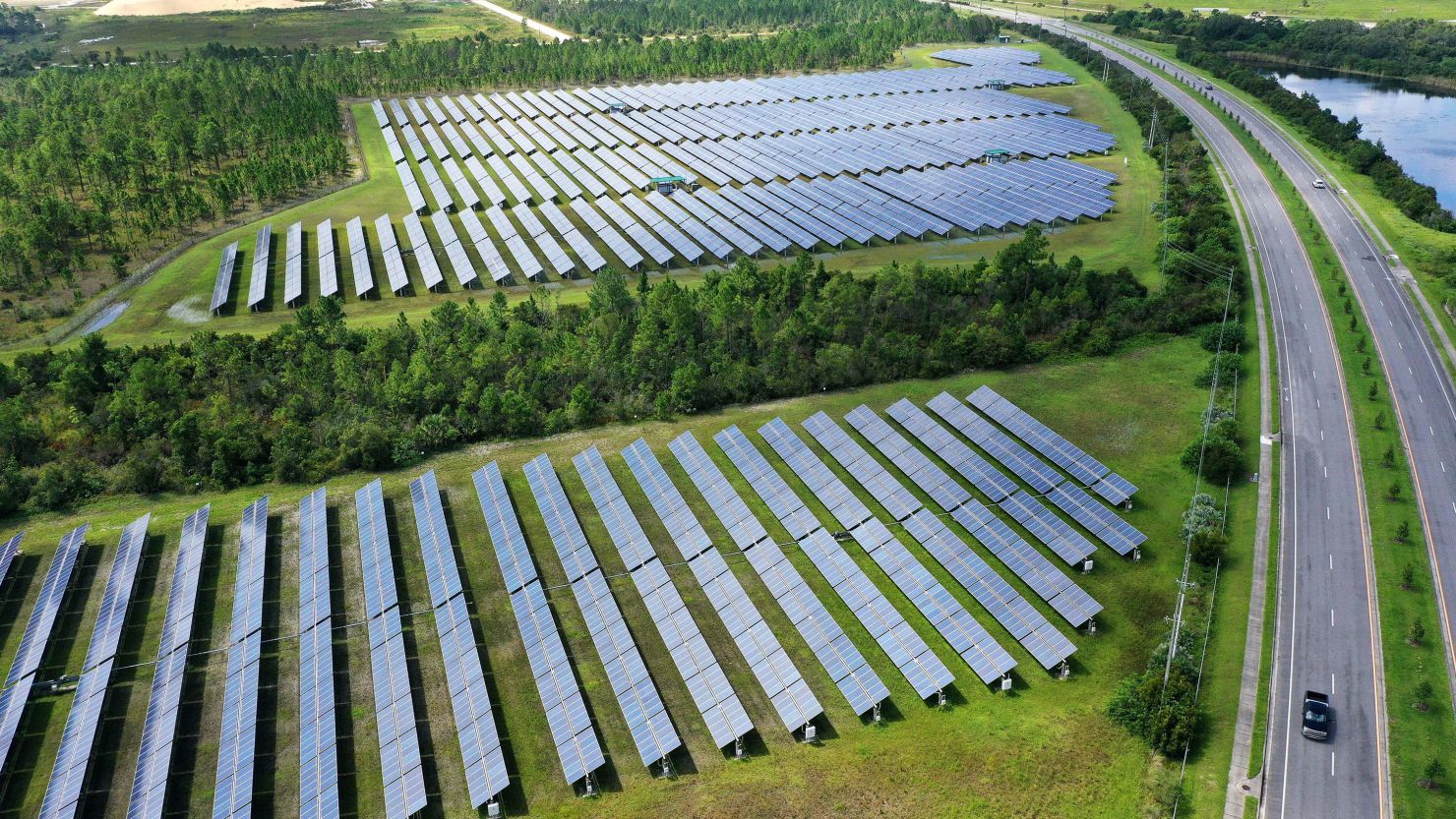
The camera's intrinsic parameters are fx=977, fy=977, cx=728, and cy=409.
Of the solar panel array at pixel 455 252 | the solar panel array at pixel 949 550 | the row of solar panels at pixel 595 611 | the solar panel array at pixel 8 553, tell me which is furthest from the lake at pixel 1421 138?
the solar panel array at pixel 8 553

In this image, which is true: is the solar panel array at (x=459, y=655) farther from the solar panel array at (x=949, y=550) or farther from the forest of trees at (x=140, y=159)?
the forest of trees at (x=140, y=159)

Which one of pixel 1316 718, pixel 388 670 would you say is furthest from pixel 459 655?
pixel 1316 718

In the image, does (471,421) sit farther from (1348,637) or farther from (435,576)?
(1348,637)

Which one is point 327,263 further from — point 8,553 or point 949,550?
point 949,550

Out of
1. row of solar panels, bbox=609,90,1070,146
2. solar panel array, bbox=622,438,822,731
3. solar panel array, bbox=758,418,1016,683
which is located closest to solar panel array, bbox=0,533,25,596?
solar panel array, bbox=622,438,822,731

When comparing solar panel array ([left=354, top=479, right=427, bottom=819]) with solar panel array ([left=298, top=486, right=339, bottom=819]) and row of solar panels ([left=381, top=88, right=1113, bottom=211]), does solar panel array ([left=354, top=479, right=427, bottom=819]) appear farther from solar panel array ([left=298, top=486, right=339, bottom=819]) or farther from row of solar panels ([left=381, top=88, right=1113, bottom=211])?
row of solar panels ([left=381, top=88, right=1113, bottom=211])

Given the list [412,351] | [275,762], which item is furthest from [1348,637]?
[412,351]
